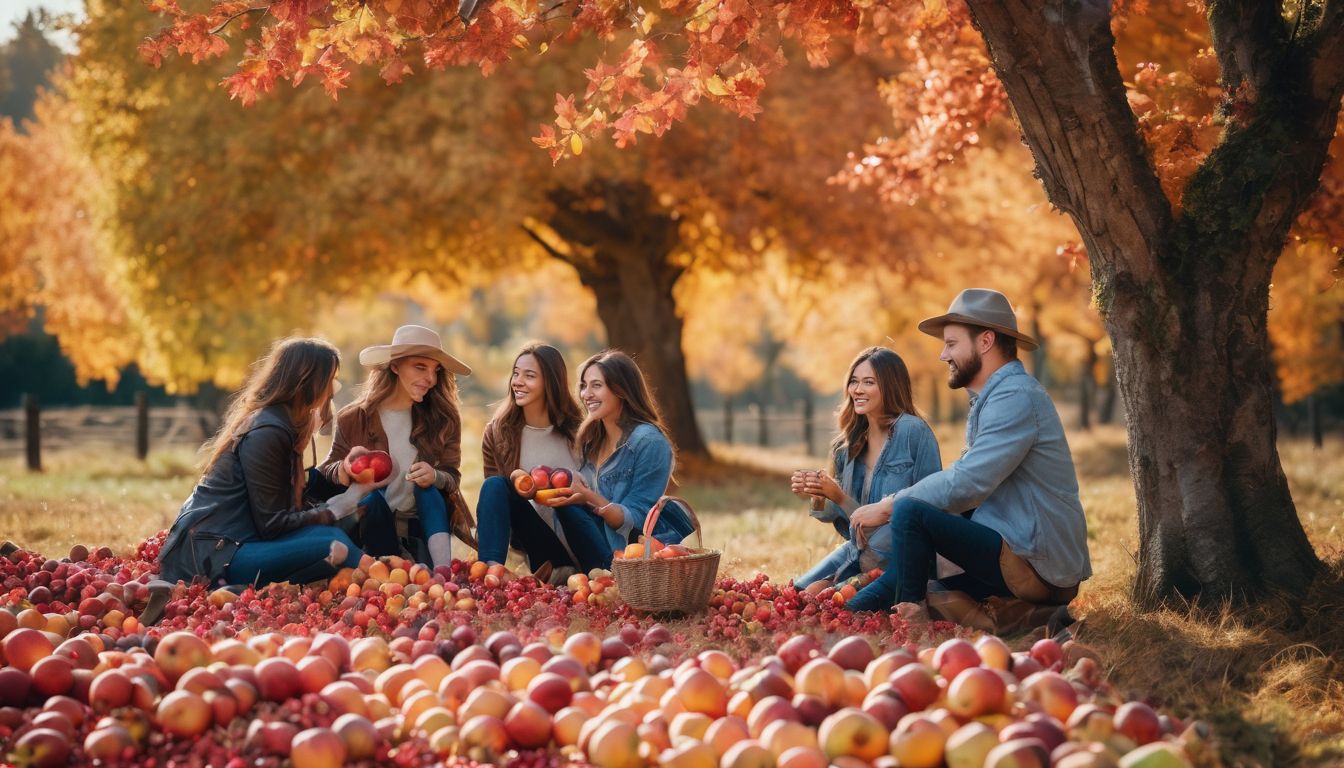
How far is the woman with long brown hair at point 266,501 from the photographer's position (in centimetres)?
590

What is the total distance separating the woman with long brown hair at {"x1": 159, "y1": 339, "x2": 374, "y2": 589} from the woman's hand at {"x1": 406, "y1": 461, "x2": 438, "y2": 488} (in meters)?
0.50

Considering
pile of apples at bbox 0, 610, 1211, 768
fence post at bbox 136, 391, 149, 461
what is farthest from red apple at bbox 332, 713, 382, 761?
fence post at bbox 136, 391, 149, 461

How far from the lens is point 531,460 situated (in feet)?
22.8

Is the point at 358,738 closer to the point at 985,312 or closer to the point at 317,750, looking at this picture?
the point at 317,750

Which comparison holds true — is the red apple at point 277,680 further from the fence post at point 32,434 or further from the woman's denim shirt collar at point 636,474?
the fence post at point 32,434

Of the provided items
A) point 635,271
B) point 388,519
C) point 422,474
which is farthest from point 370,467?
point 635,271

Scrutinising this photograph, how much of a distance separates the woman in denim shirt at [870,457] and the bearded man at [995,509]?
1.91 feet

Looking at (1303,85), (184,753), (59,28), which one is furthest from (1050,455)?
(59,28)

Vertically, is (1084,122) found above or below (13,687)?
above

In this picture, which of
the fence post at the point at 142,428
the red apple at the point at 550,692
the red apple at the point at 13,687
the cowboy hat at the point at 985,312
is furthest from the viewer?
the fence post at the point at 142,428

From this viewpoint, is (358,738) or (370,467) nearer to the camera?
(358,738)

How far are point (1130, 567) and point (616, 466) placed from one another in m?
2.90

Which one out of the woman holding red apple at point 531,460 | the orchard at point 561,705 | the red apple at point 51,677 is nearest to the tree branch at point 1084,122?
the orchard at point 561,705

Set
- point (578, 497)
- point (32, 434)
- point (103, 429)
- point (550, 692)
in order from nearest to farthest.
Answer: point (550, 692) < point (578, 497) < point (32, 434) < point (103, 429)
